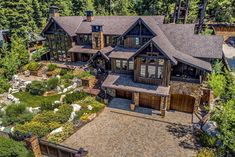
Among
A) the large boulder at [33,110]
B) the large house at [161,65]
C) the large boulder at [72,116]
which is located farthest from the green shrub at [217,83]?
the large boulder at [33,110]

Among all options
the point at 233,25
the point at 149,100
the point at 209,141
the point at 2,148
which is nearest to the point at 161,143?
the point at 209,141

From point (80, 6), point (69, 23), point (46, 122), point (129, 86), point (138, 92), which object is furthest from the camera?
point (80, 6)

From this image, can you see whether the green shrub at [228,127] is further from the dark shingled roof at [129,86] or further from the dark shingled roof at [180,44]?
the dark shingled roof at [180,44]

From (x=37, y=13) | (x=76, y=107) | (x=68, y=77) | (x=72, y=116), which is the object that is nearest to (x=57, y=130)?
(x=72, y=116)

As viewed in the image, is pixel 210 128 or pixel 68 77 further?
pixel 68 77

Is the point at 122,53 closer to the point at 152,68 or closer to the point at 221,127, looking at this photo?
the point at 152,68

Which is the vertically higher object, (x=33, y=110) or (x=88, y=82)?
(x=88, y=82)

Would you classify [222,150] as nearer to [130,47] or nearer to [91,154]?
[91,154]
